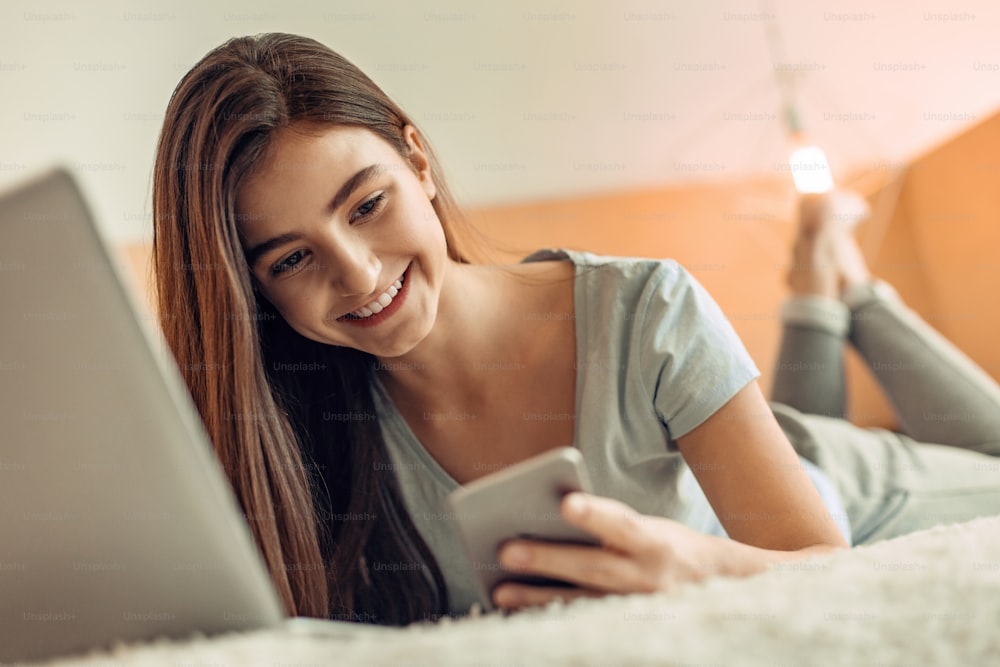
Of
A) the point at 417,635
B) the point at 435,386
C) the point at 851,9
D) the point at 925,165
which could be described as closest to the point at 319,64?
the point at 435,386

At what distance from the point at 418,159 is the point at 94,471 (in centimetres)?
63

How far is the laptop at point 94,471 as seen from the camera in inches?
12.5

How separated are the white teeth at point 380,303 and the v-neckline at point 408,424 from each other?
20cm

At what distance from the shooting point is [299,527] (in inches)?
33.0

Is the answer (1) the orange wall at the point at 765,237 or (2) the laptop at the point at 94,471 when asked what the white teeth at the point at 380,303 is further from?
(1) the orange wall at the point at 765,237

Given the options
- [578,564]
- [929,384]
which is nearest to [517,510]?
[578,564]

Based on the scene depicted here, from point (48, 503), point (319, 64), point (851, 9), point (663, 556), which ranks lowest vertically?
point (663, 556)

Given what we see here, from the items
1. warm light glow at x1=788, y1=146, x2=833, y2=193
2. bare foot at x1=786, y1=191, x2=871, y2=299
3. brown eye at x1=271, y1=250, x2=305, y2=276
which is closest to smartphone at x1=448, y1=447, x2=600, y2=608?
brown eye at x1=271, y1=250, x2=305, y2=276

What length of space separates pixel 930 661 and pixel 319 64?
76cm

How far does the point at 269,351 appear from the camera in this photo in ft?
3.16

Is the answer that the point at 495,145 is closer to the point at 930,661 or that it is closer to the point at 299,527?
the point at 299,527

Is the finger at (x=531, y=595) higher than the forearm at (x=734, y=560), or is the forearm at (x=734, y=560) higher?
the finger at (x=531, y=595)

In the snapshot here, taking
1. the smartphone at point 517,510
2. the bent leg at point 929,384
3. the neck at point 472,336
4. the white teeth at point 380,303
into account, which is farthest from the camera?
the bent leg at point 929,384

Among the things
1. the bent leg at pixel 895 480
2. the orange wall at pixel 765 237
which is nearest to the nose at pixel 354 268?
the bent leg at pixel 895 480
